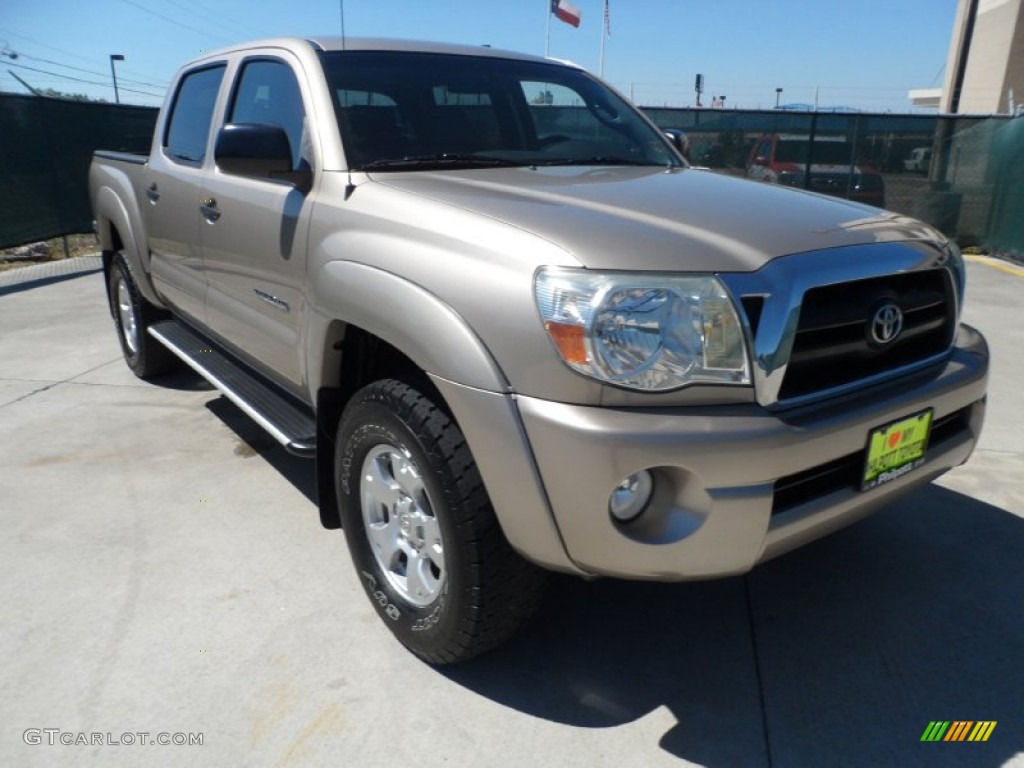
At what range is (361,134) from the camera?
2826mm

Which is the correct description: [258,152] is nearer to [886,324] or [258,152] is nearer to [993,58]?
[886,324]

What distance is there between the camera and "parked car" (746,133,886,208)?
1167cm

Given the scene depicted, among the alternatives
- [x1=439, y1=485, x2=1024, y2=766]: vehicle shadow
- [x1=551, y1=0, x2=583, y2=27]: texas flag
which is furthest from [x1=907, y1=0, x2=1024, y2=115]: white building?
[x1=439, y1=485, x2=1024, y2=766]: vehicle shadow

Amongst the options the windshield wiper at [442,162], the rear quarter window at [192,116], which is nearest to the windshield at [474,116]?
the windshield wiper at [442,162]

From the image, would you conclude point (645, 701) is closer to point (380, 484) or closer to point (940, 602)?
point (380, 484)

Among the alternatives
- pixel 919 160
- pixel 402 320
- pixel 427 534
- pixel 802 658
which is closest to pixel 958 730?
pixel 802 658

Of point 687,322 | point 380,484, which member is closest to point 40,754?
point 380,484

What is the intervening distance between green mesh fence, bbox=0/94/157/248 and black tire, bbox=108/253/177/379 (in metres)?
5.61

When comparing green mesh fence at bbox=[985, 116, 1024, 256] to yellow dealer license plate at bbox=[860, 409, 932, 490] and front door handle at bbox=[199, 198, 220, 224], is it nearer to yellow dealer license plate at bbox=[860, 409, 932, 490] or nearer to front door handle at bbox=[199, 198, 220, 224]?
yellow dealer license plate at bbox=[860, 409, 932, 490]

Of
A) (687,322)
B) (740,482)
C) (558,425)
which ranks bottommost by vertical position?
(740,482)

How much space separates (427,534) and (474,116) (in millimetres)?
1715

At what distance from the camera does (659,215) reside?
2221 millimetres

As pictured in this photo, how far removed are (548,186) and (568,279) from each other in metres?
0.77

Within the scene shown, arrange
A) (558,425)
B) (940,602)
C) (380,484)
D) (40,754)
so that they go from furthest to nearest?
(940,602), (380,484), (40,754), (558,425)
